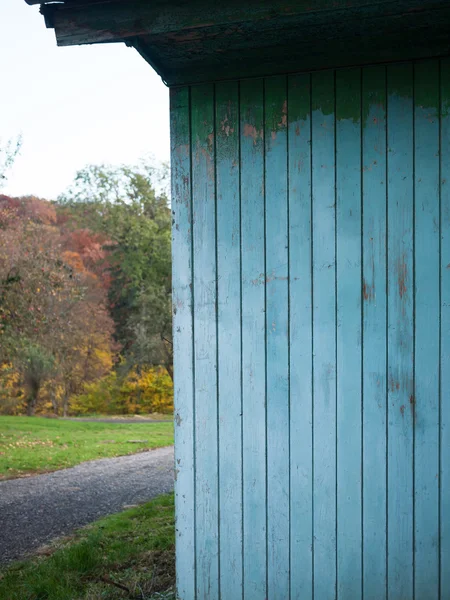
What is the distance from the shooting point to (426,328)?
302cm

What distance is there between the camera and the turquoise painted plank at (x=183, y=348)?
327cm

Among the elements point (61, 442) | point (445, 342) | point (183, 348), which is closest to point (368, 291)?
point (445, 342)

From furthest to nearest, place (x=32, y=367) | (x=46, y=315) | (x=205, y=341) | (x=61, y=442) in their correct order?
(x=32, y=367)
(x=46, y=315)
(x=61, y=442)
(x=205, y=341)

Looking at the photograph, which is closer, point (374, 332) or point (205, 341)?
point (374, 332)

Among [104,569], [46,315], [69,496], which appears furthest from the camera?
[46,315]

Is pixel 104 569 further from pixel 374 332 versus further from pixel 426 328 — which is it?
pixel 426 328

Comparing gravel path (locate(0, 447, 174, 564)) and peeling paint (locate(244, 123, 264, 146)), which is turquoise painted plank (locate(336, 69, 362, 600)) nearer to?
peeling paint (locate(244, 123, 264, 146))

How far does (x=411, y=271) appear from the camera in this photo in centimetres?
304

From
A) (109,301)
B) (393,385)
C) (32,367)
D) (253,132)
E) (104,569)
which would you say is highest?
(109,301)

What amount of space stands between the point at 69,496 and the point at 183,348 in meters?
6.18

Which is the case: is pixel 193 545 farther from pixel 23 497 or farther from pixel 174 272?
pixel 23 497

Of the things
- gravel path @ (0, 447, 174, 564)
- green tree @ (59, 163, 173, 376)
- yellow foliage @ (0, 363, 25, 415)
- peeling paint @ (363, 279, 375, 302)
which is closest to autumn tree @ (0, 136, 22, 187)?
gravel path @ (0, 447, 174, 564)

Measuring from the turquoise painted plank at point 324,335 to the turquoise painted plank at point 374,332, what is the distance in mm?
155

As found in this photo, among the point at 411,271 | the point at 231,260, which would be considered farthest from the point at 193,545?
the point at 411,271
